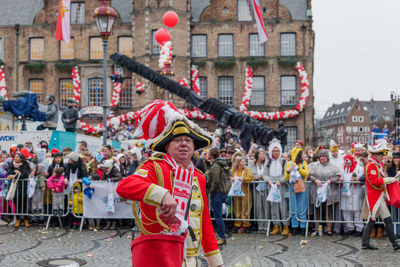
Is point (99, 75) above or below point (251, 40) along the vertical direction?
below

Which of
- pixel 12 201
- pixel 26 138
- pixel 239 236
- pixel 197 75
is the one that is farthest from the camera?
pixel 197 75

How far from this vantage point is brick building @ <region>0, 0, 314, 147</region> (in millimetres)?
35188

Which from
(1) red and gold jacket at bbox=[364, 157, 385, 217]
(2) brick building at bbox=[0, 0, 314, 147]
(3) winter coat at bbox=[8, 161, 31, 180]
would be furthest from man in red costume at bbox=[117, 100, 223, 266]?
(2) brick building at bbox=[0, 0, 314, 147]

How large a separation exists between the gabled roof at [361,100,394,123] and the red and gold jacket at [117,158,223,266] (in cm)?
11200

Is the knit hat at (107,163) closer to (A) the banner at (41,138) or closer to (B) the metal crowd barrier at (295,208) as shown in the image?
(B) the metal crowd barrier at (295,208)

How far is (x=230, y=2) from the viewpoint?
36.8 m

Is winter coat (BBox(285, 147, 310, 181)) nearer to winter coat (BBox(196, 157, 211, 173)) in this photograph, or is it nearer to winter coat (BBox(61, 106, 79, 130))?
winter coat (BBox(196, 157, 211, 173))

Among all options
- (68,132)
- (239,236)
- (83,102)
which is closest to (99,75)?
(83,102)

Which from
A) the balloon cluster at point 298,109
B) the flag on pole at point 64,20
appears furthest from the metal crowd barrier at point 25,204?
the balloon cluster at point 298,109

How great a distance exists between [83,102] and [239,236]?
2920 centimetres

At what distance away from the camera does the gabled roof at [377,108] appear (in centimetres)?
10950

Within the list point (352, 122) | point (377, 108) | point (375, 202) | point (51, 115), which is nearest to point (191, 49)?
point (51, 115)

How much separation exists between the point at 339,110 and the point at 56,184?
367 feet

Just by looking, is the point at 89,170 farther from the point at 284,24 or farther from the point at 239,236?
the point at 284,24
